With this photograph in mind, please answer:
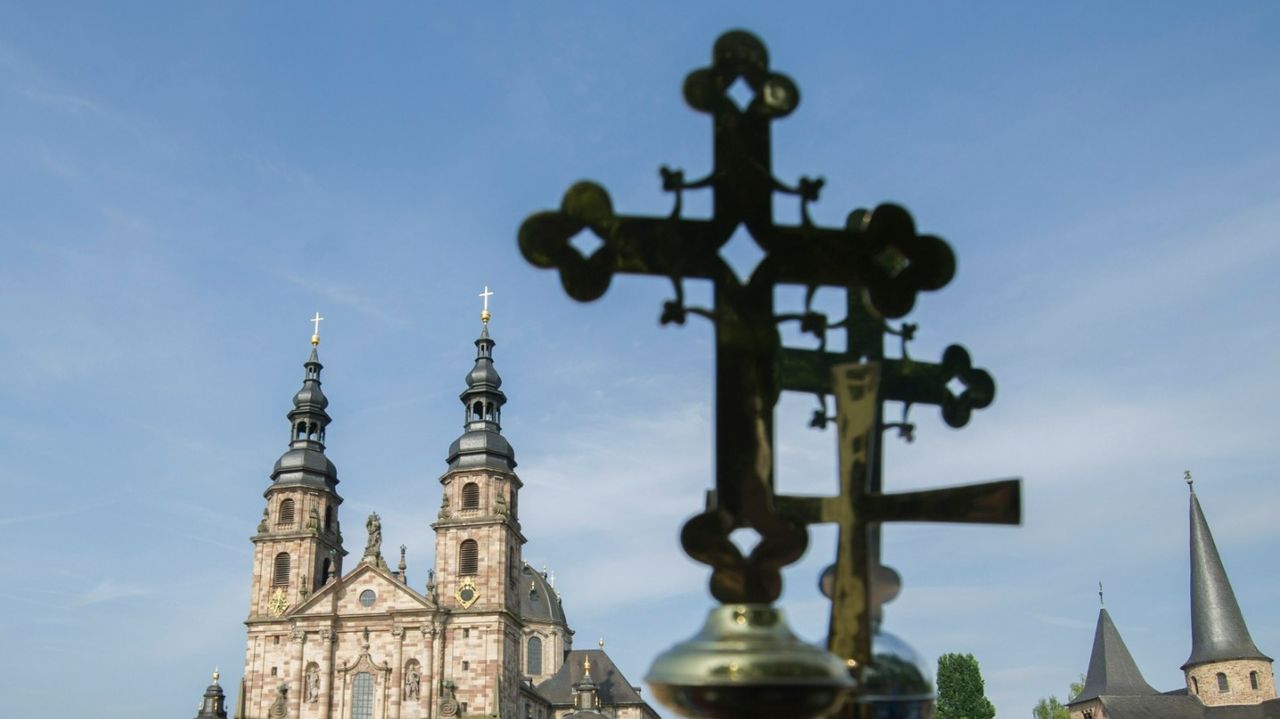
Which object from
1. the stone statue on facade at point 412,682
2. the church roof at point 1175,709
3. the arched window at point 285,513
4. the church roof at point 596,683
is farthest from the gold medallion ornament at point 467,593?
the church roof at point 1175,709

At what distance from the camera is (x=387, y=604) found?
5331cm

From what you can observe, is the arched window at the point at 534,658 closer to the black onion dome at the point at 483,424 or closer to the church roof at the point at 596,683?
the church roof at the point at 596,683

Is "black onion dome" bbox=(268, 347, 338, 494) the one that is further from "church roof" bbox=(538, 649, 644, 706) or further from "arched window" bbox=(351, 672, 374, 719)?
"church roof" bbox=(538, 649, 644, 706)

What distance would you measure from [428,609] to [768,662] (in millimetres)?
51613

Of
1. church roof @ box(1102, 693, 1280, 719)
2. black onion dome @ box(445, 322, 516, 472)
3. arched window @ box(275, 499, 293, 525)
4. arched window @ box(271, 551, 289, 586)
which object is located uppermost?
black onion dome @ box(445, 322, 516, 472)

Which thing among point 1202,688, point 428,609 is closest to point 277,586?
point 428,609

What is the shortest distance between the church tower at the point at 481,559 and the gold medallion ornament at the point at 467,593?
46 mm

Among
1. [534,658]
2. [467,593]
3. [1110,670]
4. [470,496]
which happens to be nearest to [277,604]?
[467,593]

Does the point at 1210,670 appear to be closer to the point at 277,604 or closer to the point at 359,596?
the point at 359,596

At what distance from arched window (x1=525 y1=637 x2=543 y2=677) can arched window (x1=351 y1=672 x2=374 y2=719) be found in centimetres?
2683

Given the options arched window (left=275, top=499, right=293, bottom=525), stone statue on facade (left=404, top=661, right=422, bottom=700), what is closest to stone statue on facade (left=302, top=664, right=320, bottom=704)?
stone statue on facade (left=404, top=661, right=422, bottom=700)

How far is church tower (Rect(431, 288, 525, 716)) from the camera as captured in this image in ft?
A: 168

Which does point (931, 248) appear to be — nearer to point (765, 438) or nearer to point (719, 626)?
point (765, 438)

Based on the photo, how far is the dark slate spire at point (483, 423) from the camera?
55.8 m
